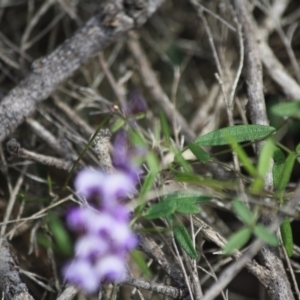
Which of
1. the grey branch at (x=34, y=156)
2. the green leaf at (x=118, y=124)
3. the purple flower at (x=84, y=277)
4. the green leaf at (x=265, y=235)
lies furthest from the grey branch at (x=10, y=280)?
the green leaf at (x=265, y=235)

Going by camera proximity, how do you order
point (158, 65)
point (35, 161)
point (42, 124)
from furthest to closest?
point (158, 65) → point (42, 124) → point (35, 161)

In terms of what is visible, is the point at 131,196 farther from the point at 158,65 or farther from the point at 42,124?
the point at 158,65

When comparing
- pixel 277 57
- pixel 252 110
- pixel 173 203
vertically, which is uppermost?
pixel 173 203

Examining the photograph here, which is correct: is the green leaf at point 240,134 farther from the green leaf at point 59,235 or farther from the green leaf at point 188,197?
the green leaf at point 59,235

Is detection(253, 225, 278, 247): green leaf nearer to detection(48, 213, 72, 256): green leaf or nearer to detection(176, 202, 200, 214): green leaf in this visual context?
detection(176, 202, 200, 214): green leaf

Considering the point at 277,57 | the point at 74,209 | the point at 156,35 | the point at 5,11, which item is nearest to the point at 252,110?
the point at 74,209
